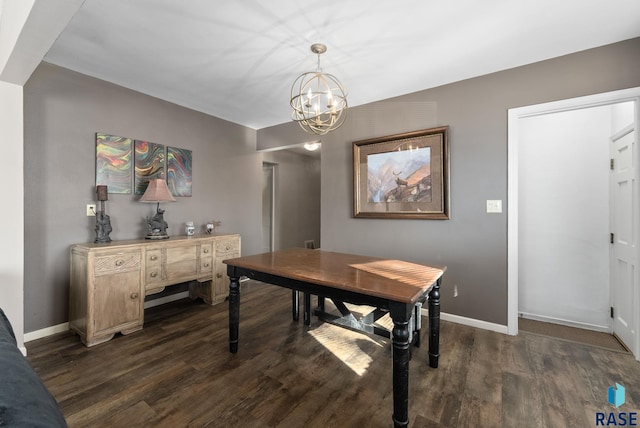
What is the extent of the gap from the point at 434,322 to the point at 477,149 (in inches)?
68.2

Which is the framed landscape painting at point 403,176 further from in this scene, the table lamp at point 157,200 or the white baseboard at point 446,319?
the table lamp at point 157,200

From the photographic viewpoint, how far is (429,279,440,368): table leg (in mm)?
1845

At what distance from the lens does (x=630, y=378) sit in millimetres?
1821

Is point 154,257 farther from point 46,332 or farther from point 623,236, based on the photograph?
point 623,236

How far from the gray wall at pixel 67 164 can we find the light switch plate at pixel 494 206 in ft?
11.3

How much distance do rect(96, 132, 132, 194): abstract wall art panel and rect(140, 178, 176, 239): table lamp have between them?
0.24m

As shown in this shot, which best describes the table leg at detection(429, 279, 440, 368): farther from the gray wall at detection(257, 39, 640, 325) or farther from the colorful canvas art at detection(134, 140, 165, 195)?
the colorful canvas art at detection(134, 140, 165, 195)

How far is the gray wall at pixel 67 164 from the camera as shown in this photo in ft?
7.71

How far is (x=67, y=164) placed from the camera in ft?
8.27

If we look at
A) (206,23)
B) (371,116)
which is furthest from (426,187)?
(206,23)

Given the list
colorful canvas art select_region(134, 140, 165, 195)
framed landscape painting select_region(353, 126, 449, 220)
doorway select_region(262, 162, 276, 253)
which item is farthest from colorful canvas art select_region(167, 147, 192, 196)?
framed landscape painting select_region(353, 126, 449, 220)

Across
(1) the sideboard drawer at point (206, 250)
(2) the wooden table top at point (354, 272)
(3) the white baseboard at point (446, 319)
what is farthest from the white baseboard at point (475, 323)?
(1) the sideboard drawer at point (206, 250)

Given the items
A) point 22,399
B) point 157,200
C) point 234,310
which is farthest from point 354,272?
point 157,200

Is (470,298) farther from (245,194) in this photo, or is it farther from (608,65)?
(245,194)
